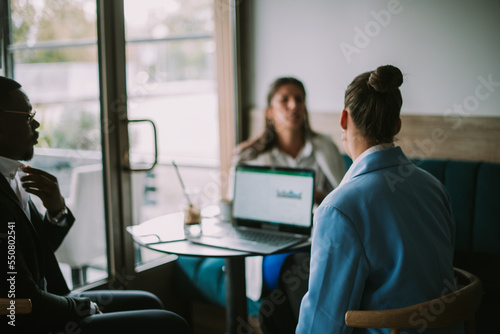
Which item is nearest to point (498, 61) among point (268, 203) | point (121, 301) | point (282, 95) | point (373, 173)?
point (282, 95)

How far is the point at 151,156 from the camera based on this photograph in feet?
12.2

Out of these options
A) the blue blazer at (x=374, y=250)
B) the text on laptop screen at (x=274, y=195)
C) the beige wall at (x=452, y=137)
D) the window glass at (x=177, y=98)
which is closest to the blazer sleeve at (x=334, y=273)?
the blue blazer at (x=374, y=250)

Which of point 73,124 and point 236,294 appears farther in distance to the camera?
point 73,124

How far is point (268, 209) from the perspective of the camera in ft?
6.89

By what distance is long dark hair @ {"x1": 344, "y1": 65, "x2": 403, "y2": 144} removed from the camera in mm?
1352

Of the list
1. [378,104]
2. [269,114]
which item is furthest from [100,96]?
[378,104]

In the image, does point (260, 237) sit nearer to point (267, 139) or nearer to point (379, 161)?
point (379, 161)

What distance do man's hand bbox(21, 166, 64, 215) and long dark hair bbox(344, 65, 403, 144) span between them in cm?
106

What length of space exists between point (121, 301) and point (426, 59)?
82.4 inches

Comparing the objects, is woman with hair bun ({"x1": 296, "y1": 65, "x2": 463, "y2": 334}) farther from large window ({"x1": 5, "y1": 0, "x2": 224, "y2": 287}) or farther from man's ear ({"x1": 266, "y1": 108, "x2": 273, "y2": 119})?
man's ear ({"x1": 266, "y1": 108, "x2": 273, "y2": 119})

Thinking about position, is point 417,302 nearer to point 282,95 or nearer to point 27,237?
point 27,237

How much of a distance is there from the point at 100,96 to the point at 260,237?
1060 millimetres

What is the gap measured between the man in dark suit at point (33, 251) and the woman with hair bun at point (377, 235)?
0.63m

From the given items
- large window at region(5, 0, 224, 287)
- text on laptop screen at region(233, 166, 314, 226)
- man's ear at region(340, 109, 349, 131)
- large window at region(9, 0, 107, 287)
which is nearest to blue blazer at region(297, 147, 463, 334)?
man's ear at region(340, 109, 349, 131)
